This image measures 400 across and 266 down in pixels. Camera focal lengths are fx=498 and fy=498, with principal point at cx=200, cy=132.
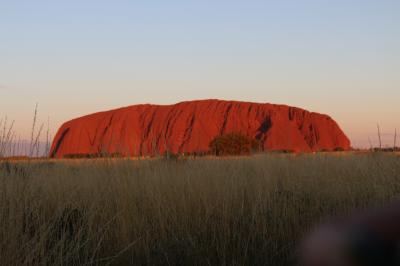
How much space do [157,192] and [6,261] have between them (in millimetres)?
2624

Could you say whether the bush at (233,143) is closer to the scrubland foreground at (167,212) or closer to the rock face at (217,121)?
the rock face at (217,121)

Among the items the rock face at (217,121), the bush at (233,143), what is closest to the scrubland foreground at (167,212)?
the bush at (233,143)

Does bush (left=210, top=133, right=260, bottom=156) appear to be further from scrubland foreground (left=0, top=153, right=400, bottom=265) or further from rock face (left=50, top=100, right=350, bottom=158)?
scrubland foreground (left=0, top=153, right=400, bottom=265)

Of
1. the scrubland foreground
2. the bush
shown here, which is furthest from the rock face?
the scrubland foreground

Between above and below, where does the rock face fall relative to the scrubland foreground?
above

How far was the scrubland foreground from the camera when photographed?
4.33 meters

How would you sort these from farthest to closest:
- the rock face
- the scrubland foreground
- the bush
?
the rock face, the bush, the scrubland foreground

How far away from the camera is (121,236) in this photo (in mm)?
Result: 5027

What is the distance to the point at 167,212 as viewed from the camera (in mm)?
5379

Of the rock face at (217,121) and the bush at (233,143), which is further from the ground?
the rock face at (217,121)

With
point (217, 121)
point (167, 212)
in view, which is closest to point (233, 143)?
point (167, 212)

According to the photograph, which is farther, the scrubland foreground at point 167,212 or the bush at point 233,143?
the bush at point 233,143

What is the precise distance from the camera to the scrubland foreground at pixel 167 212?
4.33 metres

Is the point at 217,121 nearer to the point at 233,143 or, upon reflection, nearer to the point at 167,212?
the point at 233,143
